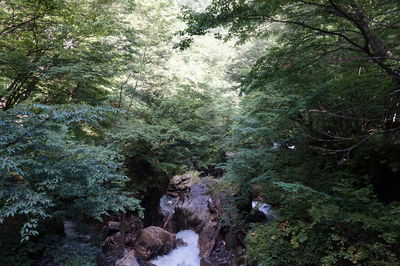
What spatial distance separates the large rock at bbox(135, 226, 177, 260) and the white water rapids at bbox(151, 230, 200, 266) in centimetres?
21

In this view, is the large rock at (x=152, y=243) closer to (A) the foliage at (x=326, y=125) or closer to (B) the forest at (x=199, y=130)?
(B) the forest at (x=199, y=130)

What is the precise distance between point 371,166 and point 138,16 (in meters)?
10.1

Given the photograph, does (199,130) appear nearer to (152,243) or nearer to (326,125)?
(152,243)

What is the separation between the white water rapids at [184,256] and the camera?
9047mm

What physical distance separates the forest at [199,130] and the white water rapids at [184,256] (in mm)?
56

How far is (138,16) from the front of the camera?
1035cm

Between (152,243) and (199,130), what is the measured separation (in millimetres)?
4903

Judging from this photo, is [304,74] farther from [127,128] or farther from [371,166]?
[127,128]

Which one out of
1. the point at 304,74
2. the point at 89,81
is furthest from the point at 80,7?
the point at 304,74

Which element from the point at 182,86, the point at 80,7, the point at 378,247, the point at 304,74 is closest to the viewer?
the point at 378,247

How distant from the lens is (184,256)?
31.3 ft

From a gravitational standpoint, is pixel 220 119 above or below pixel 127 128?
above

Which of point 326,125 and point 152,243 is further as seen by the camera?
point 152,243

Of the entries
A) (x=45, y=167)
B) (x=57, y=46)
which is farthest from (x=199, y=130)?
(x=45, y=167)
